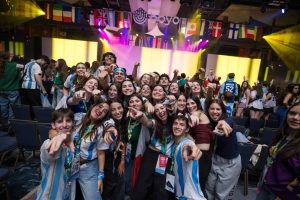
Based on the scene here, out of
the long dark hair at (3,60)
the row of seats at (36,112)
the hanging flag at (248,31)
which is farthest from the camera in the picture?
the hanging flag at (248,31)

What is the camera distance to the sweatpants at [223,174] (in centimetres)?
234

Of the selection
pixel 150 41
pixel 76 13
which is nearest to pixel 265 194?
pixel 76 13

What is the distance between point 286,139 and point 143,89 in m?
2.05

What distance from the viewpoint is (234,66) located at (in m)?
12.7

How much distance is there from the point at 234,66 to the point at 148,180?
11673mm

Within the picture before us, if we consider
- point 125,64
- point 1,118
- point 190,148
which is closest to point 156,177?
point 190,148

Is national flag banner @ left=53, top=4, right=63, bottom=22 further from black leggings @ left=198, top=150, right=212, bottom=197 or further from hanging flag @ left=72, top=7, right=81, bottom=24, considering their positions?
black leggings @ left=198, top=150, right=212, bottom=197

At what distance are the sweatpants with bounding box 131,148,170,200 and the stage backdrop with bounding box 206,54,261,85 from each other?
1077 cm

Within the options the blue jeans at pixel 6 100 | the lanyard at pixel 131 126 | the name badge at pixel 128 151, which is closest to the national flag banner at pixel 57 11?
the blue jeans at pixel 6 100

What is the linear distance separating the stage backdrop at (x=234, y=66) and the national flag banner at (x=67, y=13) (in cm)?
735

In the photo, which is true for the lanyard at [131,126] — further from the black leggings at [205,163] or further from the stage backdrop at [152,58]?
the stage backdrop at [152,58]

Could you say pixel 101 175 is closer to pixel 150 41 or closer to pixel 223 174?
pixel 223 174

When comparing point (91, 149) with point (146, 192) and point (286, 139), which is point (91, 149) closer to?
point (146, 192)

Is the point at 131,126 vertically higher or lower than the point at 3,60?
lower
